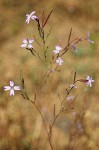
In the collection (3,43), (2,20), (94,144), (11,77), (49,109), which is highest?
(2,20)

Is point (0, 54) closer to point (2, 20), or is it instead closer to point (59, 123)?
point (2, 20)

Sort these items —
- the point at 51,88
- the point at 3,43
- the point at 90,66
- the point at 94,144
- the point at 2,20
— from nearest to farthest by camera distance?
1. the point at 94,144
2. the point at 51,88
3. the point at 90,66
4. the point at 3,43
5. the point at 2,20

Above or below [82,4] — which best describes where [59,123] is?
below

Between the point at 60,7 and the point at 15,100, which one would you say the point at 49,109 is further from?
the point at 60,7

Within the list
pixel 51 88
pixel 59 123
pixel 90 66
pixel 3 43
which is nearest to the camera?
pixel 59 123

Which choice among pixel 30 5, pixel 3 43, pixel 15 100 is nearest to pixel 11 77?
pixel 15 100

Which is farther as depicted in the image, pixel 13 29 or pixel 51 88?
pixel 13 29
